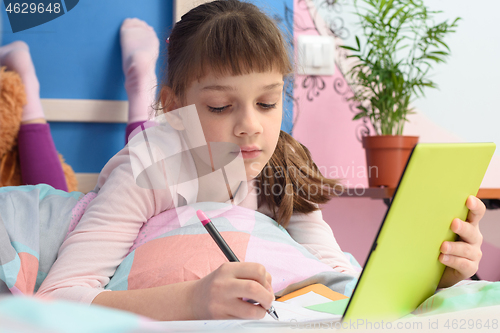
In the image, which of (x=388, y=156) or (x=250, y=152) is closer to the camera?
(x=250, y=152)

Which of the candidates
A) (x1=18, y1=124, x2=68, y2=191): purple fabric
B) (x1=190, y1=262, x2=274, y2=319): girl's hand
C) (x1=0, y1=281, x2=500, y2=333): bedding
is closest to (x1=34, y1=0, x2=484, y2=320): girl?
(x1=190, y1=262, x2=274, y2=319): girl's hand

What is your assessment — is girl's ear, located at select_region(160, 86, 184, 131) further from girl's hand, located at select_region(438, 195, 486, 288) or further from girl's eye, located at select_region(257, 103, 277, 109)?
girl's hand, located at select_region(438, 195, 486, 288)

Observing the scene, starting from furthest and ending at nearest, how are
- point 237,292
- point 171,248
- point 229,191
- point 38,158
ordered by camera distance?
point 38,158
point 229,191
point 171,248
point 237,292

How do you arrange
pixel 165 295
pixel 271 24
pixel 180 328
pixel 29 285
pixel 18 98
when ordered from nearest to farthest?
pixel 180 328 → pixel 165 295 → pixel 29 285 → pixel 271 24 → pixel 18 98

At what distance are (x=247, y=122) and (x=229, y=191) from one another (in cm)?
18

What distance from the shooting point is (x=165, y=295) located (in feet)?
1.36

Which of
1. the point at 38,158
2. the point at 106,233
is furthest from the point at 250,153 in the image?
the point at 38,158

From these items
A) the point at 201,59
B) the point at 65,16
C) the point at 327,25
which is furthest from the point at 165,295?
the point at 327,25

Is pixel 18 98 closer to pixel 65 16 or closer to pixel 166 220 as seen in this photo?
pixel 65 16

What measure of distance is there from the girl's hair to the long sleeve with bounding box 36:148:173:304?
17cm

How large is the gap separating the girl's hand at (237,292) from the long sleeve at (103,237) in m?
0.16

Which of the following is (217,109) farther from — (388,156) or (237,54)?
(388,156)

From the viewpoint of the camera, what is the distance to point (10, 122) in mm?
986

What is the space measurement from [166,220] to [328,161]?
2.78 feet
